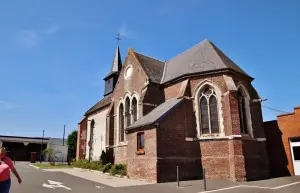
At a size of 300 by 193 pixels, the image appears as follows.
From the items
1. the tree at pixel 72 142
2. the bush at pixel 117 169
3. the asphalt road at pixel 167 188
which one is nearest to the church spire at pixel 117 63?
the bush at pixel 117 169

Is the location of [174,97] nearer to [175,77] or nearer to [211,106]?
[175,77]

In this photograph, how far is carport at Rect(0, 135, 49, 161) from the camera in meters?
53.2

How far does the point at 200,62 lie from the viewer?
60.3 feet

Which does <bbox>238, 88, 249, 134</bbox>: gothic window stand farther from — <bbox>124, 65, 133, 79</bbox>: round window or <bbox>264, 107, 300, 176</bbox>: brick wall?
<bbox>124, 65, 133, 79</bbox>: round window

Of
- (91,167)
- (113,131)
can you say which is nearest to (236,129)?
(113,131)

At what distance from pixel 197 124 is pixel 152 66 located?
→ 8042 millimetres

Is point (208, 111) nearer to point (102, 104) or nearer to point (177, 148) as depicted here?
point (177, 148)

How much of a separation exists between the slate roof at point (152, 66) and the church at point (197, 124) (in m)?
0.15

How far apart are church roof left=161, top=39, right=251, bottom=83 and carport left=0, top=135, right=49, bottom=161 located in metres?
45.1

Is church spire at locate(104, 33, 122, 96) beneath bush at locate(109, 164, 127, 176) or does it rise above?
above

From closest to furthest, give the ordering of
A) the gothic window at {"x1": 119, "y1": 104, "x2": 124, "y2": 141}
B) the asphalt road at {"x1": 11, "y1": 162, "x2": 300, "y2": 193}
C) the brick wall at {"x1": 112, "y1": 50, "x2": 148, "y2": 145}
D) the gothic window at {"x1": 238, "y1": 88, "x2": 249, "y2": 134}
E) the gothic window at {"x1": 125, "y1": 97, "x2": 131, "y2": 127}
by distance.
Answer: the asphalt road at {"x1": 11, "y1": 162, "x2": 300, "y2": 193} < the gothic window at {"x1": 238, "y1": 88, "x2": 249, "y2": 134} < the brick wall at {"x1": 112, "y1": 50, "x2": 148, "y2": 145} < the gothic window at {"x1": 125, "y1": 97, "x2": 131, "y2": 127} < the gothic window at {"x1": 119, "y1": 104, "x2": 124, "y2": 141}

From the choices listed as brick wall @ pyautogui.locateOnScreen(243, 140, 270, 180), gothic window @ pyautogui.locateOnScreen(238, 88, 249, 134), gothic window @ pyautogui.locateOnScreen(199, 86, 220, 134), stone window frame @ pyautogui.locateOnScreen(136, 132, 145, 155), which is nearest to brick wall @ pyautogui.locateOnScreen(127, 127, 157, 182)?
stone window frame @ pyautogui.locateOnScreen(136, 132, 145, 155)

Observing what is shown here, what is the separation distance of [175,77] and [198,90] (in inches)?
93.9

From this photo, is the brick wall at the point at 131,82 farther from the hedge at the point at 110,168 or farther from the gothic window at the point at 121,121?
the hedge at the point at 110,168
